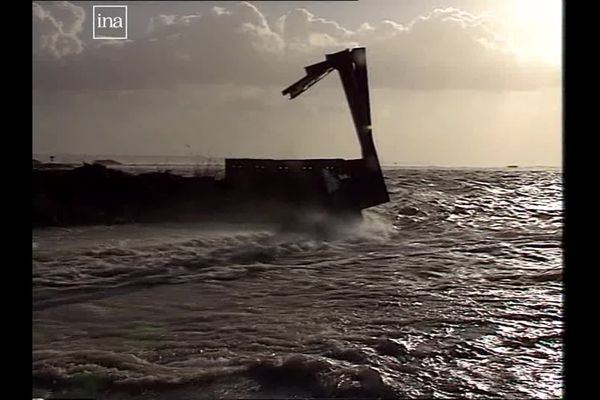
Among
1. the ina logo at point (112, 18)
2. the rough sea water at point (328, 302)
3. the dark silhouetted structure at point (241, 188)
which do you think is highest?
the ina logo at point (112, 18)

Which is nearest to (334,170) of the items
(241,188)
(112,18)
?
(241,188)

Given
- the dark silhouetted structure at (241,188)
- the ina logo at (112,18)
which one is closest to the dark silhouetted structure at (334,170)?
the dark silhouetted structure at (241,188)

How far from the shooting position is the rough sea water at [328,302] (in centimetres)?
124

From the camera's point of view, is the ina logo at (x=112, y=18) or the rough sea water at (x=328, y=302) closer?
the rough sea water at (x=328, y=302)

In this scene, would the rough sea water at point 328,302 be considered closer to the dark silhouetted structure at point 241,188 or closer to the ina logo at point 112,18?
the dark silhouetted structure at point 241,188

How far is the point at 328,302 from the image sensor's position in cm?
136

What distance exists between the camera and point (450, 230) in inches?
56.1

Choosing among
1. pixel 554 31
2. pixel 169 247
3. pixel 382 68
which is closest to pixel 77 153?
pixel 169 247

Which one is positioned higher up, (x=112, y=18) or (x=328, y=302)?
(x=112, y=18)

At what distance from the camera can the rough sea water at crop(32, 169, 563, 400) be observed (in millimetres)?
1241

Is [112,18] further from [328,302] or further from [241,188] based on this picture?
[328,302]
